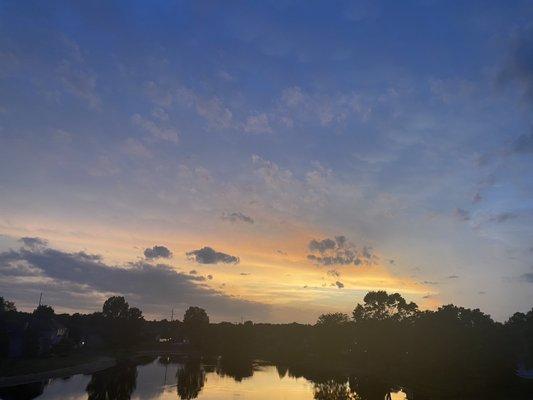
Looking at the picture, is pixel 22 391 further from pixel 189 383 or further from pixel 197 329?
pixel 197 329

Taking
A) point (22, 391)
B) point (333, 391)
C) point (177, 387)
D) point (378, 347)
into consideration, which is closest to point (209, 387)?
point (177, 387)

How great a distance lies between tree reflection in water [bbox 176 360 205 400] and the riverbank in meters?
17.9

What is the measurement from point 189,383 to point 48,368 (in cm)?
2434

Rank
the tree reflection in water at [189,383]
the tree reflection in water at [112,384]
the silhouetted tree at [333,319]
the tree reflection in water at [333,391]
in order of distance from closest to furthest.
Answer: the tree reflection in water at [112,384]
the tree reflection in water at [189,383]
the tree reflection in water at [333,391]
the silhouetted tree at [333,319]

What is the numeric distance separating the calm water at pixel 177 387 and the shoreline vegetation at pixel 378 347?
531 cm

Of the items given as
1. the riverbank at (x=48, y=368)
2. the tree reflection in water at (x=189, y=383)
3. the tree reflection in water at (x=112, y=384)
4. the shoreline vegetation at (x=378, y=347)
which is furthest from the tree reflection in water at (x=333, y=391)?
the riverbank at (x=48, y=368)

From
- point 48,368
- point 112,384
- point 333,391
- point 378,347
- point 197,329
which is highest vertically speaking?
point 197,329

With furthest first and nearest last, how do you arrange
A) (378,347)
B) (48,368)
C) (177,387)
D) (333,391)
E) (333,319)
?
(333,319), (378,347), (48,368), (333,391), (177,387)

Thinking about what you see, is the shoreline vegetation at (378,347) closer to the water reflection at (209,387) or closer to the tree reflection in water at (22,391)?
the water reflection at (209,387)

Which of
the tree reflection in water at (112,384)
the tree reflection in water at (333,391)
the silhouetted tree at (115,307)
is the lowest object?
the tree reflection in water at (112,384)

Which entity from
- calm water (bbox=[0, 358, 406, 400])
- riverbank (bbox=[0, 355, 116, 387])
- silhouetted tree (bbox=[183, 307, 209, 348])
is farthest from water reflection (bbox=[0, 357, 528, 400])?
silhouetted tree (bbox=[183, 307, 209, 348])

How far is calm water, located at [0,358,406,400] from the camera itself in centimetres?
5942

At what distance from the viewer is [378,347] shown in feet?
331

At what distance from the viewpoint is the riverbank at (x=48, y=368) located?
205 feet
